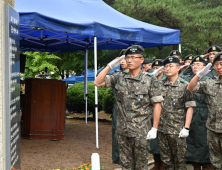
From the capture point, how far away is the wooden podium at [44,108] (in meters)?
8.27

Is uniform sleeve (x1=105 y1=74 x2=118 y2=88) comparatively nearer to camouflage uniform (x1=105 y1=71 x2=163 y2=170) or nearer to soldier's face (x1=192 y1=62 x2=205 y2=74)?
camouflage uniform (x1=105 y1=71 x2=163 y2=170)

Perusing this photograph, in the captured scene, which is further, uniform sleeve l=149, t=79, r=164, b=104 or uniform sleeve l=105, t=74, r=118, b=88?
uniform sleeve l=105, t=74, r=118, b=88

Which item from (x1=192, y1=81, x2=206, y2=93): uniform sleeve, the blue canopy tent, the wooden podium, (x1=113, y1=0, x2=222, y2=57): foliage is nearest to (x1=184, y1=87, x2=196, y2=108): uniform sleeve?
(x1=192, y1=81, x2=206, y2=93): uniform sleeve

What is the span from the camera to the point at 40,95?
8.27 metres

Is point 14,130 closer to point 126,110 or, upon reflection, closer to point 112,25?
point 126,110

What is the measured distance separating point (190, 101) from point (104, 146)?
11.7ft

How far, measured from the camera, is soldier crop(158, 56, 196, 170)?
5.07 m

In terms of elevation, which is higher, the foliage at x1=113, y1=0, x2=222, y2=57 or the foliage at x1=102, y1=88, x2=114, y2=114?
the foliage at x1=113, y1=0, x2=222, y2=57

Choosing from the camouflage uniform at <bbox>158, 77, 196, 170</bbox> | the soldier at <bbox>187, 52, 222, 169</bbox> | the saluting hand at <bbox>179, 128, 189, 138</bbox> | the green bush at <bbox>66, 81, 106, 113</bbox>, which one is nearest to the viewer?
the soldier at <bbox>187, 52, 222, 169</bbox>

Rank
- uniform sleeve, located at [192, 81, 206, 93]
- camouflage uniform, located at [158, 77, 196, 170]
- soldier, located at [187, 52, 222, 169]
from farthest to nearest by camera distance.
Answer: camouflage uniform, located at [158, 77, 196, 170]
uniform sleeve, located at [192, 81, 206, 93]
soldier, located at [187, 52, 222, 169]

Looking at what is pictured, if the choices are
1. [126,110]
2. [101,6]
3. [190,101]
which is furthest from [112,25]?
[126,110]

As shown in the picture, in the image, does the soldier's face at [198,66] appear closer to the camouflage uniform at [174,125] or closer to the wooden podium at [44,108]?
the camouflage uniform at [174,125]

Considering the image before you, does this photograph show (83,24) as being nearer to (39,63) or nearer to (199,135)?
(199,135)

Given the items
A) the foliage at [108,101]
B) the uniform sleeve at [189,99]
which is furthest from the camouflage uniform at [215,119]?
the foliage at [108,101]
